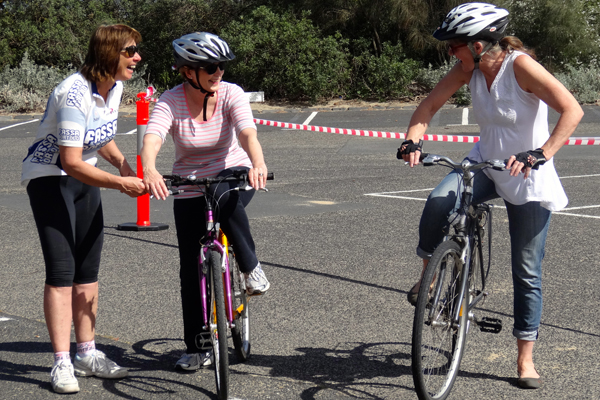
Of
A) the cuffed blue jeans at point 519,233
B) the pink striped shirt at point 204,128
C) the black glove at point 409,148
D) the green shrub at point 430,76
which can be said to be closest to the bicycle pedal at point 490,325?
the cuffed blue jeans at point 519,233

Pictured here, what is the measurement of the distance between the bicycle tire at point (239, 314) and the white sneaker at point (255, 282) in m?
0.03

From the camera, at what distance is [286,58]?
24281 mm

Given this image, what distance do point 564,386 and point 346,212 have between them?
16.5 feet

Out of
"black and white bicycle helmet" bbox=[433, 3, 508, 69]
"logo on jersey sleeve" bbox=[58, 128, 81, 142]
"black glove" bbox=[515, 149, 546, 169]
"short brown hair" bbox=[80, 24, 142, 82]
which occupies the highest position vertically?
"black and white bicycle helmet" bbox=[433, 3, 508, 69]

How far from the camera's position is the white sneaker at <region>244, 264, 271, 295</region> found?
14.7ft

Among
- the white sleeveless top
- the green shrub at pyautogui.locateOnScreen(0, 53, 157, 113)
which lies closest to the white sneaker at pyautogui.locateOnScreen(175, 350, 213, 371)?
the white sleeveless top

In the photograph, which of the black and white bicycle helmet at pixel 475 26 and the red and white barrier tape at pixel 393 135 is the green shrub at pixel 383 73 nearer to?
the red and white barrier tape at pixel 393 135

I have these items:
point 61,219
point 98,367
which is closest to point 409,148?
point 61,219

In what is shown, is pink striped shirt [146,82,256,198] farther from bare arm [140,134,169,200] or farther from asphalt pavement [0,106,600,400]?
asphalt pavement [0,106,600,400]

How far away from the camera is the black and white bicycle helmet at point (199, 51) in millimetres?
4090

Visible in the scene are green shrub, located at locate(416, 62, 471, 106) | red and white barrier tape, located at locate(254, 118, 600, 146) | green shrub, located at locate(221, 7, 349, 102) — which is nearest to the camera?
red and white barrier tape, located at locate(254, 118, 600, 146)

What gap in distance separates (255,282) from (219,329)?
61 centimetres

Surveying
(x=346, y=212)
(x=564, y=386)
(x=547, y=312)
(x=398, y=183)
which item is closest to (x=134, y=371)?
(x=564, y=386)

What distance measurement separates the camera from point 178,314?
217 inches
